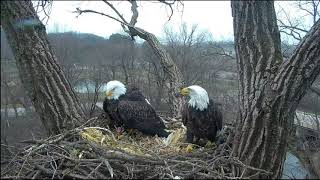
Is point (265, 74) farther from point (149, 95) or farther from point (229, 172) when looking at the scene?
point (149, 95)

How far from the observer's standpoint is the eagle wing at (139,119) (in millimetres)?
5109

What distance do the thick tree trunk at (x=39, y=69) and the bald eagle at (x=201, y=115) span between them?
123 centimetres

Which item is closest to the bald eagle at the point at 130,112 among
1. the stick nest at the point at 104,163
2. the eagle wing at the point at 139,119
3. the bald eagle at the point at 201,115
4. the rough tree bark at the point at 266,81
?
the eagle wing at the point at 139,119

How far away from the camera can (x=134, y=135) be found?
17.1 feet

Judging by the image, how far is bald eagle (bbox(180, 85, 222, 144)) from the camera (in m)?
4.58

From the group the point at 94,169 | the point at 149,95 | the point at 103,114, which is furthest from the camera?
the point at 149,95

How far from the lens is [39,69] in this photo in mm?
4172

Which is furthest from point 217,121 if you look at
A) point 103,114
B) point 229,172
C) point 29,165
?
point 29,165

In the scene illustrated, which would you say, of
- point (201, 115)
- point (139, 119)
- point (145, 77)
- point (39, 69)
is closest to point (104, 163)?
point (39, 69)

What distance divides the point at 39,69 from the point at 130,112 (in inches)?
53.9

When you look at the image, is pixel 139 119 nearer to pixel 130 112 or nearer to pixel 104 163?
pixel 130 112

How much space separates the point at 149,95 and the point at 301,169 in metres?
9.68

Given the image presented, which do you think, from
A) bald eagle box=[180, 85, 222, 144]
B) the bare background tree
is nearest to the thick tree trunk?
the bare background tree

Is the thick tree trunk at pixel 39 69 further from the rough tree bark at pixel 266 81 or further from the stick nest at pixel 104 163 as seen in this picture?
the rough tree bark at pixel 266 81
